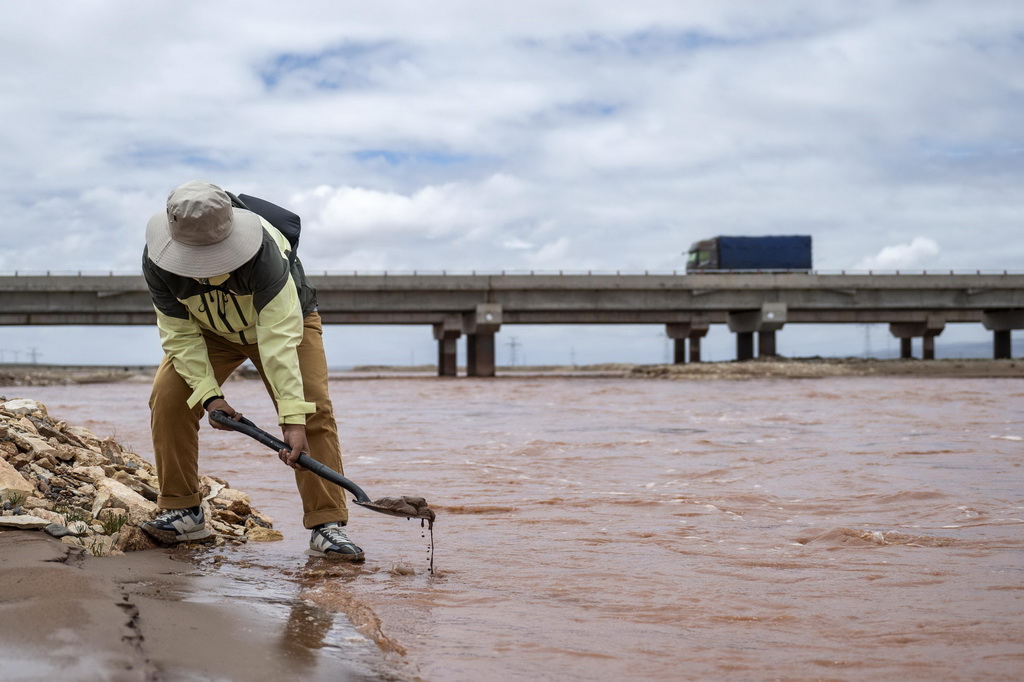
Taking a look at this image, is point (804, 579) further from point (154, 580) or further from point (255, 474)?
point (255, 474)

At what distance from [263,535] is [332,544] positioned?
786 mm

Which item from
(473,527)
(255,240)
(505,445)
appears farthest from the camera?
(505,445)

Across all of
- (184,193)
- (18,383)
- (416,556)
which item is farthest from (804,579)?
(18,383)

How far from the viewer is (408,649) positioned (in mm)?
3117

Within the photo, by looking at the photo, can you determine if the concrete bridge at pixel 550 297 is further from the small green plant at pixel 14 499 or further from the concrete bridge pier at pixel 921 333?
the small green plant at pixel 14 499

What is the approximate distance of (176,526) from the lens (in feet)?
15.1

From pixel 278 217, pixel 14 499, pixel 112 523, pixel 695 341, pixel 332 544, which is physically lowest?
pixel 332 544

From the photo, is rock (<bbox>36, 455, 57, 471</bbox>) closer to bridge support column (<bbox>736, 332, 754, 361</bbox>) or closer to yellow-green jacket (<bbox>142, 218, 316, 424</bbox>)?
yellow-green jacket (<bbox>142, 218, 316, 424</bbox>)

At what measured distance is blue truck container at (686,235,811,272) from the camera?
4506 centimetres

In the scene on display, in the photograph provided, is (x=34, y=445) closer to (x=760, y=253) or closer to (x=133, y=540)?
(x=133, y=540)

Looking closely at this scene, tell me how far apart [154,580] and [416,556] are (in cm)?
136

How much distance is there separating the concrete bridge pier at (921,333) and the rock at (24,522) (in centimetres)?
5213

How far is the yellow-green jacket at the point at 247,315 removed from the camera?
3.93m

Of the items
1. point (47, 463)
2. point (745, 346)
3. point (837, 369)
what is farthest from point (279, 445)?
point (745, 346)
